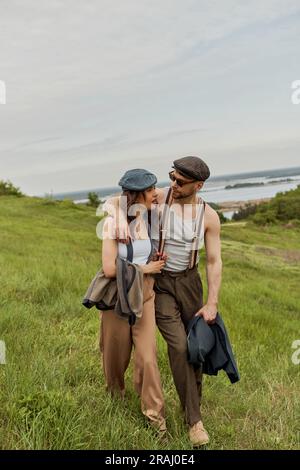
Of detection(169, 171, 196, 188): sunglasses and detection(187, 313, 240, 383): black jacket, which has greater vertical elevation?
detection(169, 171, 196, 188): sunglasses

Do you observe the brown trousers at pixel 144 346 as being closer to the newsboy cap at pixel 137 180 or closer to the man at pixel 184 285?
the man at pixel 184 285

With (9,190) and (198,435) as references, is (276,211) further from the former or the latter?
(198,435)

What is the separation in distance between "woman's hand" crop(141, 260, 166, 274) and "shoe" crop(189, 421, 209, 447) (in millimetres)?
1110

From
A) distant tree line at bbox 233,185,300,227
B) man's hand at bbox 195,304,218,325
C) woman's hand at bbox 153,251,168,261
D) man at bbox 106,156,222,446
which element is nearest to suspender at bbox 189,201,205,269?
man at bbox 106,156,222,446

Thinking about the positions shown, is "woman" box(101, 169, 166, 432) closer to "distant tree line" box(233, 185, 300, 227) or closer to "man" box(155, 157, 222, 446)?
"man" box(155, 157, 222, 446)

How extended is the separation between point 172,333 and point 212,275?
506 mm

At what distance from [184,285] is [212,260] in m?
0.28

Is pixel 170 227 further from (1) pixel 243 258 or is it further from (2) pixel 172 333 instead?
(1) pixel 243 258

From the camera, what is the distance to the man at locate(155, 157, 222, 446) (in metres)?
3.60

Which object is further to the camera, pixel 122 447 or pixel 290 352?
pixel 290 352

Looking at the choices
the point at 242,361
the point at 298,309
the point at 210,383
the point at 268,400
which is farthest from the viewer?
the point at 298,309

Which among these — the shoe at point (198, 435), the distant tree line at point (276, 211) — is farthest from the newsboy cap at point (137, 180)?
the distant tree line at point (276, 211)

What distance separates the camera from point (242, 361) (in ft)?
19.0
